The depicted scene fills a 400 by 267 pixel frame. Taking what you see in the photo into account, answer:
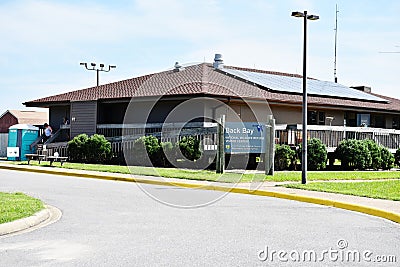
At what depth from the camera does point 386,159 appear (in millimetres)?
30922

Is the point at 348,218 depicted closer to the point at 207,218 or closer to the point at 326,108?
the point at 207,218

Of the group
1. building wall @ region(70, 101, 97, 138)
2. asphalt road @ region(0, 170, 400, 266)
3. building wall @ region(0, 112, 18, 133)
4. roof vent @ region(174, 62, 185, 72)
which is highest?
roof vent @ region(174, 62, 185, 72)

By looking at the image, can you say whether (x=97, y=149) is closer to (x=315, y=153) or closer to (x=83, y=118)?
(x=83, y=118)

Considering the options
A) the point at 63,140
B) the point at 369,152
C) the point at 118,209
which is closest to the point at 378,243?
the point at 118,209

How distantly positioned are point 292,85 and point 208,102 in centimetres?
760

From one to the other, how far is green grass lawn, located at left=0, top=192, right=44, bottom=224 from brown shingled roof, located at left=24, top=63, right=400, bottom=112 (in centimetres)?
1493

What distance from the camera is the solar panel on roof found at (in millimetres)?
34031

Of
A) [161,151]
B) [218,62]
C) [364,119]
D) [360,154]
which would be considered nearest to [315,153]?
[360,154]

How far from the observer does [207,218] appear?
489 inches

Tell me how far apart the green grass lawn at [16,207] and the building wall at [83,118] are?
1979cm

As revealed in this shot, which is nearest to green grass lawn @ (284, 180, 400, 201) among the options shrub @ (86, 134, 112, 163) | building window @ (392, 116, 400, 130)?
shrub @ (86, 134, 112, 163)

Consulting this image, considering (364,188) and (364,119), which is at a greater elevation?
(364,119)

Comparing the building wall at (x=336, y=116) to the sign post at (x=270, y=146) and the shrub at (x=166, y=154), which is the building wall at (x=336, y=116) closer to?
the shrub at (x=166, y=154)

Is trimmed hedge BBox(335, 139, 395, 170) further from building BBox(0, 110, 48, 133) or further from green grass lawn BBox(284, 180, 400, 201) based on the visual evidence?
building BBox(0, 110, 48, 133)
